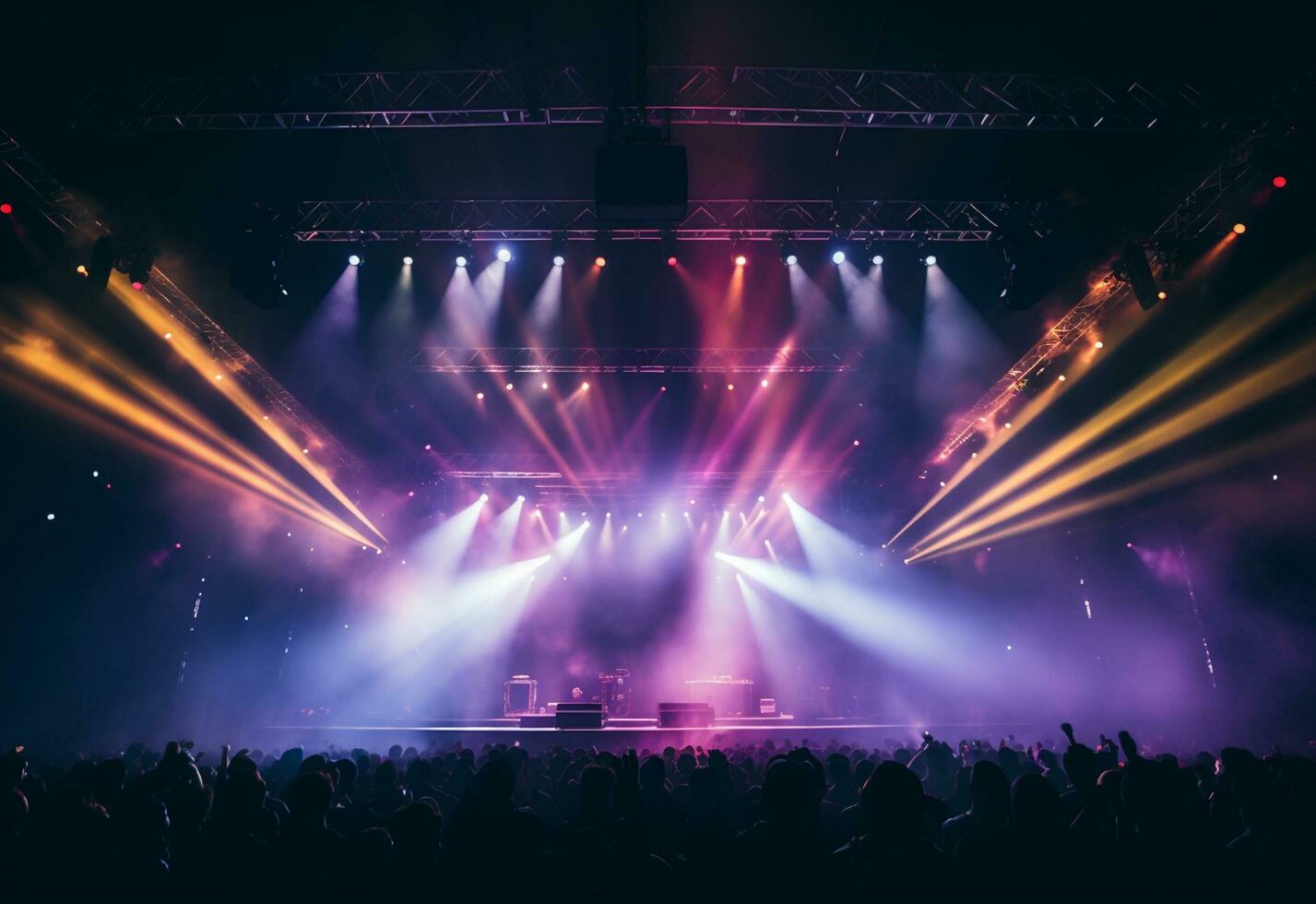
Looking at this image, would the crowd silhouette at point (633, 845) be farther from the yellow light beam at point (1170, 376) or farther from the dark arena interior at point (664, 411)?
the yellow light beam at point (1170, 376)

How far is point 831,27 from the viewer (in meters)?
7.68

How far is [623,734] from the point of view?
15.7 meters

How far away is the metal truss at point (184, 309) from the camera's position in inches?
335

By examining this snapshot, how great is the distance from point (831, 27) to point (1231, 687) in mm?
15061

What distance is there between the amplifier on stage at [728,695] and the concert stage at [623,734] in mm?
2450

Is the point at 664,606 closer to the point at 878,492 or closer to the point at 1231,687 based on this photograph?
the point at 878,492

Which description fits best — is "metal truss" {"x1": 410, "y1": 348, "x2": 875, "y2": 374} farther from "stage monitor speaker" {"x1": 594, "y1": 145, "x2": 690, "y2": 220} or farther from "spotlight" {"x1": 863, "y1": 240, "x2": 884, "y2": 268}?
"stage monitor speaker" {"x1": 594, "y1": 145, "x2": 690, "y2": 220}

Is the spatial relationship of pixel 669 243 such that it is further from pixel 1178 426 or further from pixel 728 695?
pixel 728 695

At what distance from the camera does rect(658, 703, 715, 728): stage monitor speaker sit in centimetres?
1600

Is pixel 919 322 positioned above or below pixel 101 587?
above

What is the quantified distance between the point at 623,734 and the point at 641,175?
42.0 feet

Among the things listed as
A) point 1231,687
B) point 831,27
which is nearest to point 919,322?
point 831,27

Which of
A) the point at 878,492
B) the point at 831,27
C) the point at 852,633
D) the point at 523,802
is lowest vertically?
the point at 523,802

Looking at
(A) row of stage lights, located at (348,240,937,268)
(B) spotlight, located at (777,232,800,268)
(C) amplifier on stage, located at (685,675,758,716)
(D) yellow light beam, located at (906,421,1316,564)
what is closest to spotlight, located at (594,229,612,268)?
(A) row of stage lights, located at (348,240,937,268)
